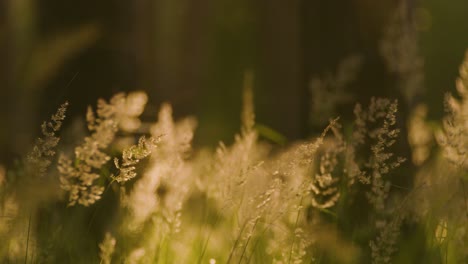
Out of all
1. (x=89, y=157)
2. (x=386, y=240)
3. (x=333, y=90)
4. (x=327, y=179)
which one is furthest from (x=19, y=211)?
(x=333, y=90)

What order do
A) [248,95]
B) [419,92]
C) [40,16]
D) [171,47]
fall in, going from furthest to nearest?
1. [171,47]
2. [40,16]
3. [419,92]
4. [248,95]

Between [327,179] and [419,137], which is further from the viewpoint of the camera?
[419,137]

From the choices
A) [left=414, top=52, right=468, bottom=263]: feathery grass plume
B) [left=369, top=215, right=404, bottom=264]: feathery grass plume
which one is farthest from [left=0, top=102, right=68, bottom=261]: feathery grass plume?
[left=414, top=52, right=468, bottom=263]: feathery grass plume

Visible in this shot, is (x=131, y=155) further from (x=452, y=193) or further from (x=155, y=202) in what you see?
(x=452, y=193)

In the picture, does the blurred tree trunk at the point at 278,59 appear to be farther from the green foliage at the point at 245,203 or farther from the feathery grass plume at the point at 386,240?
the feathery grass plume at the point at 386,240

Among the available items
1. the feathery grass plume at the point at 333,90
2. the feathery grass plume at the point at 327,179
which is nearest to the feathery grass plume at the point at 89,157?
the feathery grass plume at the point at 327,179

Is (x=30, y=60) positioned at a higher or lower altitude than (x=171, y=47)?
lower

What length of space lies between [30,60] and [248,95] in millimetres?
3650

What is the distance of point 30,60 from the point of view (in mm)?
5840

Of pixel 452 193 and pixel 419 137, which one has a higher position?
pixel 419 137

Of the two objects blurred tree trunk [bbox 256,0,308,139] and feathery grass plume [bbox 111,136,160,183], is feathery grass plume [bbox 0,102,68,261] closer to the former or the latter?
feathery grass plume [bbox 111,136,160,183]

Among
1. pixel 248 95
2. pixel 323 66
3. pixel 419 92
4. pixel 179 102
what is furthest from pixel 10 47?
pixel 248 95

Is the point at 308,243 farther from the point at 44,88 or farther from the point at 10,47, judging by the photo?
the point at 10,47

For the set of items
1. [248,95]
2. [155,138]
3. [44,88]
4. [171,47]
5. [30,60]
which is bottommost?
[155,138]
